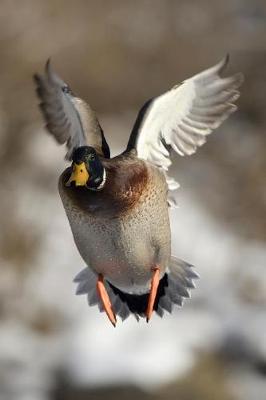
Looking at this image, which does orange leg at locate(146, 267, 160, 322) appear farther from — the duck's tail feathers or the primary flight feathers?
the duck's tail feathers

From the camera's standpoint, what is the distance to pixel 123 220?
4.12 m

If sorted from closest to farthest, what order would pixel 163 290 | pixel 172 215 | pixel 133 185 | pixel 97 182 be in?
pixel 97 182, pixel 133 185, pixel 163 290, pixel 172 215

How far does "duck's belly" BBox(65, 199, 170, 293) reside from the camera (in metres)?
4.10

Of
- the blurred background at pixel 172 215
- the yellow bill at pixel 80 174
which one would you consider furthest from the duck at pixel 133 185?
the blurred background at pixel 172 215

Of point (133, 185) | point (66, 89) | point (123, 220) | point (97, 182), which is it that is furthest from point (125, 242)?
point (66, 89)

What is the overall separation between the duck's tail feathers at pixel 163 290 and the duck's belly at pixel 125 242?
1.44ft

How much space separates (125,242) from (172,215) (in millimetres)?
5550

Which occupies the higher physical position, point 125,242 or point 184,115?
point 184,115

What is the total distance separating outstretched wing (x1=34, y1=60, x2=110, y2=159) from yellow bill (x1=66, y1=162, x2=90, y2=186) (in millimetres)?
476

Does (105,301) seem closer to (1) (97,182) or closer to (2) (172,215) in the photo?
(1) (97,182)

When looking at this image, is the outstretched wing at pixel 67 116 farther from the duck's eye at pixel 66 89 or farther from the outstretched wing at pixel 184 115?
the outstretched wing at pixel 184 115

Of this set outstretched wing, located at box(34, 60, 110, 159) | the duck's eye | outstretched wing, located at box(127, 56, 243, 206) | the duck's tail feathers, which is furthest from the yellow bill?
the duck's tail feathers

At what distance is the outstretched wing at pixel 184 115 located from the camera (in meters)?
4.45

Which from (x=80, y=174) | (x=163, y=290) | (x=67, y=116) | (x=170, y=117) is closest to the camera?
(x=80, y=174)
